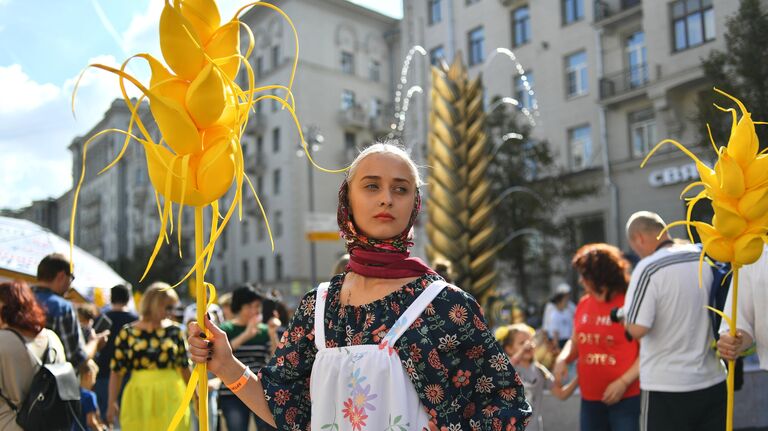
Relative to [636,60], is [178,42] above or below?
below

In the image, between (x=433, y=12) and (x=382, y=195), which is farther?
(x=433, y=12)

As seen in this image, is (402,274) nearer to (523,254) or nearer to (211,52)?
(211,52)

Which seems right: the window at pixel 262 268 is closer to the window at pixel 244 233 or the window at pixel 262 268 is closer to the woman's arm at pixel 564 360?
the window at pixel 244 233

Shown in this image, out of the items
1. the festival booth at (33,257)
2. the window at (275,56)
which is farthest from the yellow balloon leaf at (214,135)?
the window at (275,56)

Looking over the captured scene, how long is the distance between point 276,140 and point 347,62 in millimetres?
5806

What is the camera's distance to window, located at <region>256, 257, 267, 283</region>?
40.6m

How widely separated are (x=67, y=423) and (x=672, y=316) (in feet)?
11.9

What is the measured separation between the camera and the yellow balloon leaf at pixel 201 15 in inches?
84.4

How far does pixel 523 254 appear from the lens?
69.5 feet

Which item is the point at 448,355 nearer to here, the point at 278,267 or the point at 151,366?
the point at 151,366

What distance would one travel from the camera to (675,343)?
4.25 m

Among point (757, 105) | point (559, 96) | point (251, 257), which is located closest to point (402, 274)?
point (757, 105)

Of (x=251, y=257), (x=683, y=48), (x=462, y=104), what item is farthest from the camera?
(x=251, y=257)

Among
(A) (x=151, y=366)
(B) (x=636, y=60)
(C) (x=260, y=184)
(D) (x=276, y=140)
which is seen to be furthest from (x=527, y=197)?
(C) (x=260, y=184)
